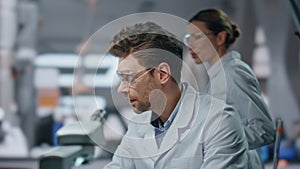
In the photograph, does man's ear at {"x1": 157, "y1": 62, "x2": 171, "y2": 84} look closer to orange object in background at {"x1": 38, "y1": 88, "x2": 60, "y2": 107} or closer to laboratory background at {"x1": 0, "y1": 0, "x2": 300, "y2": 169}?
laboratory background at {"x1": 0, "y1": 0, "x2": 300, "y2": 169}

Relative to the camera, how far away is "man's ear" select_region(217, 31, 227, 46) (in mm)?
2070

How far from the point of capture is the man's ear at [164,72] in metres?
1.36

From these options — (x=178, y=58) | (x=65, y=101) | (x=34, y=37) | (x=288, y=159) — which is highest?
(x=178, y=58)

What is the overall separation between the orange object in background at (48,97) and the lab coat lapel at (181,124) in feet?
15.0

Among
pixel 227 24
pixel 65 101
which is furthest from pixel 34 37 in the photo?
pixel 227 24

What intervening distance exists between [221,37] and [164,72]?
76 centimetres

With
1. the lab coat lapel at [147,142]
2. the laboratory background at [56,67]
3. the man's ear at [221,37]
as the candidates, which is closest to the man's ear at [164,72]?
the lab coat lapel at [147,142]

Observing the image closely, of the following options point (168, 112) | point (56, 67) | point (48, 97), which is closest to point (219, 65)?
point (168, 112)

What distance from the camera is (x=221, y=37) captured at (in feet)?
6.84

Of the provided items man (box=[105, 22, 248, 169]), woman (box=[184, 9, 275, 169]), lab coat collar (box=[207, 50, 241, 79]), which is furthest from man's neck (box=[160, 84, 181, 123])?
woman (box=[184, 9, 275, 169])

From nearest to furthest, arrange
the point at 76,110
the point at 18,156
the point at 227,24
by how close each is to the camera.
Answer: the point at 76,110 → the point at 227,24 → the point at 18,156

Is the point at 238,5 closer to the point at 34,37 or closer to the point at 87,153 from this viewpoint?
the point at 34,37

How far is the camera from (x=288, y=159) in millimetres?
5781

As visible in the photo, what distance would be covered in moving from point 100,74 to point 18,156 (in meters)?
4.17
